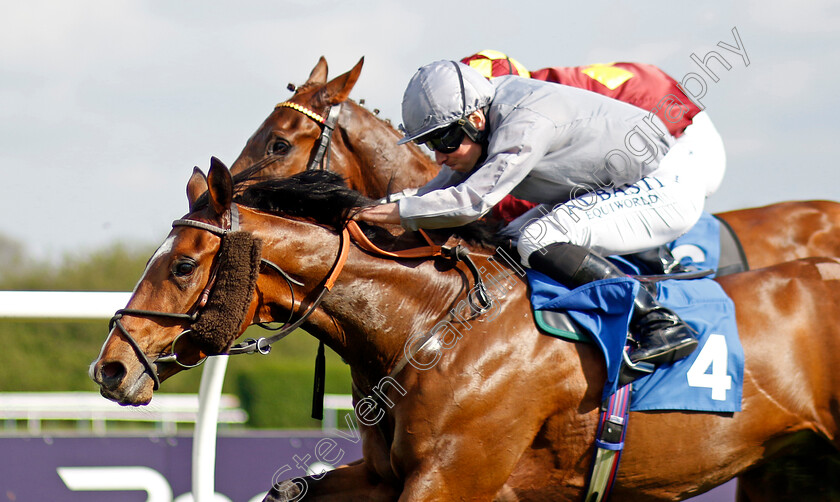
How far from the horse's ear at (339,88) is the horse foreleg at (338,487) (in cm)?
196

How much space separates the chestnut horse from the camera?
413 cm

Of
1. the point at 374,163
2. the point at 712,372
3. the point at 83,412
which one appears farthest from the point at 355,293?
the point at 83,412

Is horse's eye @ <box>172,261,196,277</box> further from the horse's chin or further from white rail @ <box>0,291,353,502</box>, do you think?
white rail @ <box>0,291,353,502</box>

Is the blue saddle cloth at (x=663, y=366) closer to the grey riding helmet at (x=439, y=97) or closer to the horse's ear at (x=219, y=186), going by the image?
the grey riding helmet at (x=439, y=97)

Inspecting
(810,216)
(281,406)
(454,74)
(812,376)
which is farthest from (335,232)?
(281,406)

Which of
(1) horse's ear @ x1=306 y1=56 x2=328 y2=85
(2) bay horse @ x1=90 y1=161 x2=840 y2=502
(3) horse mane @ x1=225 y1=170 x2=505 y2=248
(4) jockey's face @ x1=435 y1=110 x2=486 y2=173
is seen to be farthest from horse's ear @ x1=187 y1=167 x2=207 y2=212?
(1) horse's ear @ x1=306 y1=56 x2=328 y2=85

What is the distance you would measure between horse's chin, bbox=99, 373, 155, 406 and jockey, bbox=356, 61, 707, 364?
779mm

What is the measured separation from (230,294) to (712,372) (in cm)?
146

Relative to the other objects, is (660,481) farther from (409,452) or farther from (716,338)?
(409,452)

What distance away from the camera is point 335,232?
266 cm

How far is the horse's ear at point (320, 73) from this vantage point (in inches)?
181

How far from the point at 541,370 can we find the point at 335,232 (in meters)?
0.74

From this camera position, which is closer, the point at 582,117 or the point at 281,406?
the point at 582,117

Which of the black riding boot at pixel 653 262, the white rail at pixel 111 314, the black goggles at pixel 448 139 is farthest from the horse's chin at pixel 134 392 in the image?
the black riding boot at pixel 653 262
